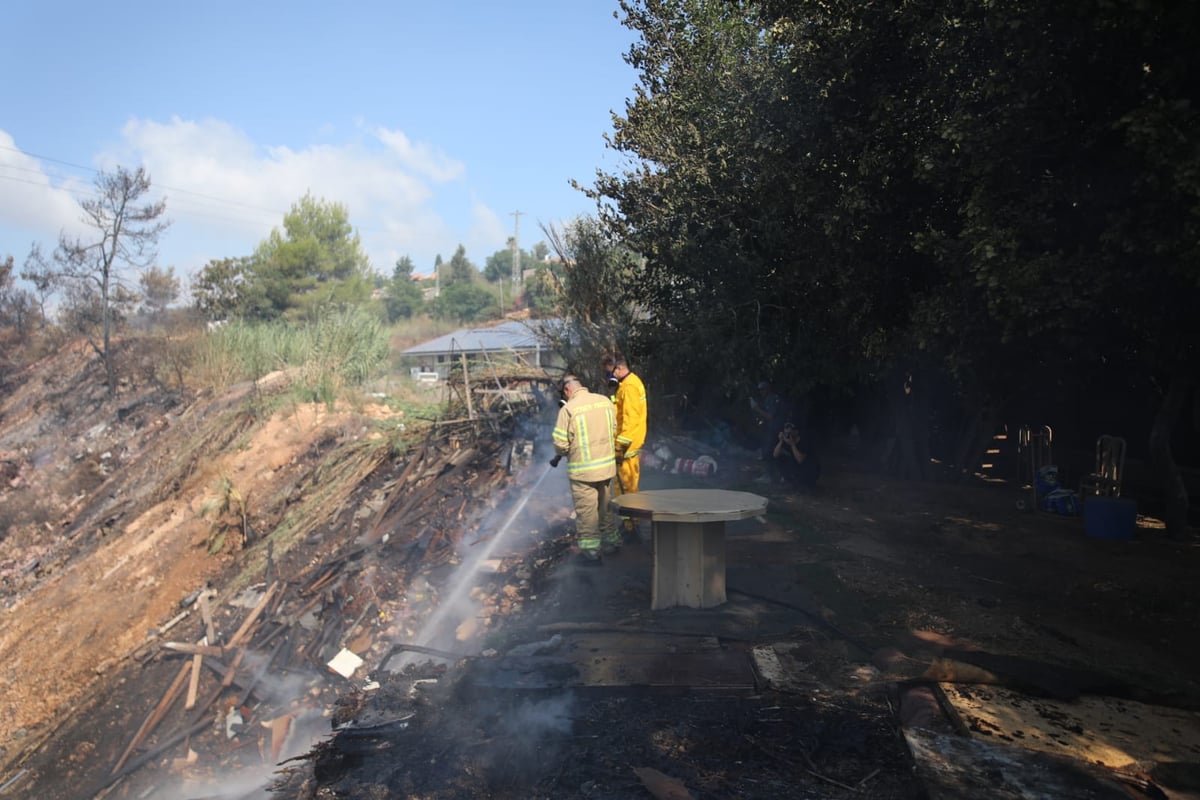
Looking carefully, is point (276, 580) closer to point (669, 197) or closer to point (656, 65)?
point (669, 197)

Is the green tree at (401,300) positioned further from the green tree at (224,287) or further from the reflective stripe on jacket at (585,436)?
the reflective stripe on jacket at (585,436)

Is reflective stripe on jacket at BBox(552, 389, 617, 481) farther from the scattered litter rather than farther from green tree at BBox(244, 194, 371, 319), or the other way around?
green tree at BBox(244, 194, 371, 319)

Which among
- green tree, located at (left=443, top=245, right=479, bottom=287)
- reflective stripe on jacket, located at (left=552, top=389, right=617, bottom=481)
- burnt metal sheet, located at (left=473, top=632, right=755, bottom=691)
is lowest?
burnt metal sheet, located at (left=473, top=632, right=755, bottom=691)

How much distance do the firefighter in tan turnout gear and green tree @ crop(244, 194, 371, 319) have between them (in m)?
26.4

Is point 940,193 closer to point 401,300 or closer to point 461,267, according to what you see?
point 401,300

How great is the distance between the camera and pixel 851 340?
819cm

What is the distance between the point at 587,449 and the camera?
672 centimetres

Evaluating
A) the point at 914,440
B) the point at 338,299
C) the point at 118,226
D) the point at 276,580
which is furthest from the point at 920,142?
the point at 338,299

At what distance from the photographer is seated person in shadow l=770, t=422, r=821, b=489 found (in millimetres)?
9664

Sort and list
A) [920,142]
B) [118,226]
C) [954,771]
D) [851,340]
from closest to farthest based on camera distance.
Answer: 1. [954,771]
2. [920,142]
3. [851,340]
4. [118,226]

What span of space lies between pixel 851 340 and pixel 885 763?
5411 mm

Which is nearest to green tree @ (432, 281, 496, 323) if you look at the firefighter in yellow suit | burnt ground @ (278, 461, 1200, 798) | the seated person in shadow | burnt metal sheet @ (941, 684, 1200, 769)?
the seated person in shadow

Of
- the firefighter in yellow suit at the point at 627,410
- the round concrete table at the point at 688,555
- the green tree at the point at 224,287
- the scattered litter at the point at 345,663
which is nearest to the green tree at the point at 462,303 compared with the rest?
the green tree at the point at 224,287

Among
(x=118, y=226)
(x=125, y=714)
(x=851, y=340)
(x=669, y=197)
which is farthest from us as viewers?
(x=118, y=226)
